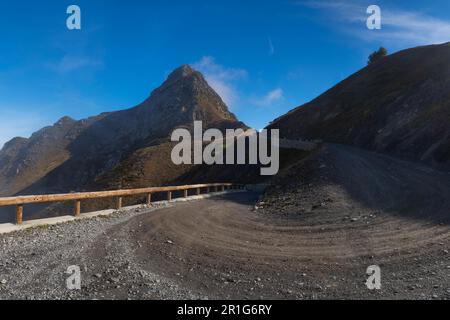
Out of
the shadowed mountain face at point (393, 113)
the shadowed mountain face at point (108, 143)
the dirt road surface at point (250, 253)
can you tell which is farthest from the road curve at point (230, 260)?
the shadowed mountain face at point (108, 143)

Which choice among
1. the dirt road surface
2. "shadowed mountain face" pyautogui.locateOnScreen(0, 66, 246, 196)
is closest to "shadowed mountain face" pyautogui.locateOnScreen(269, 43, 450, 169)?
the dirt road surface

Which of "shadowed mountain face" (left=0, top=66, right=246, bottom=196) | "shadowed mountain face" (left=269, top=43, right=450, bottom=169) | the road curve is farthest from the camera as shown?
"shadowed mountain face" (left=0, top=66, right=246, bottom=196)

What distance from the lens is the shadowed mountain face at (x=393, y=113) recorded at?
97.0 feet

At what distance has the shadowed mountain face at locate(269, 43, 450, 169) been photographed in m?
29.6

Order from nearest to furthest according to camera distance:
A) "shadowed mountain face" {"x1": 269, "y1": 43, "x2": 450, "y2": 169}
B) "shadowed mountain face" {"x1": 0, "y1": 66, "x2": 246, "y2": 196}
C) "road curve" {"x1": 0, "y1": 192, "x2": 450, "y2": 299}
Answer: "road curve" {"x1": 0, "y1": 192, "x2": 450, "y2": 299} < "shadowed mountain face" {"x1": 269, "y1": 43, "x2": 450, "y2": 169} < "shadowed mountain face" {"x1": 0, "y1": 66, "x2": 246, "y2": 196}

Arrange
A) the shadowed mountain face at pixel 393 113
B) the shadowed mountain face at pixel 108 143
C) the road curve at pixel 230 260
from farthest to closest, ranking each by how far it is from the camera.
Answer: the shadowed mountain face at pixel 108 143
the shadowed mountain face at pixel 393 113
the road curve at pixel 230 260

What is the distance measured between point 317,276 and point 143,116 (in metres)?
196

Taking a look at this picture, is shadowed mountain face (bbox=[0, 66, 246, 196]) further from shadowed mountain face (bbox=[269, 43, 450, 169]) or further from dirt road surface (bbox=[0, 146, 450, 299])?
dirt road surface (bbox=[0, 146, 450, 299])

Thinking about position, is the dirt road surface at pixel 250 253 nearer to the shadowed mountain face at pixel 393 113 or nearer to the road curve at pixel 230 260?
the road curve at pixel 230 260

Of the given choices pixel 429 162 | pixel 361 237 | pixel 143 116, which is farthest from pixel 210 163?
pixel 143 116

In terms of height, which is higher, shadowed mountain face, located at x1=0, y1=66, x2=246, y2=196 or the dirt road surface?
shadowed mountain face, located at x1=0, y1=66, x2=246, y2=196

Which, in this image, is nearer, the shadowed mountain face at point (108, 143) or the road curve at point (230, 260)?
the road curve at point (230, 260)

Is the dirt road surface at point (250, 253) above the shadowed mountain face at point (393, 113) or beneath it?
beneath
